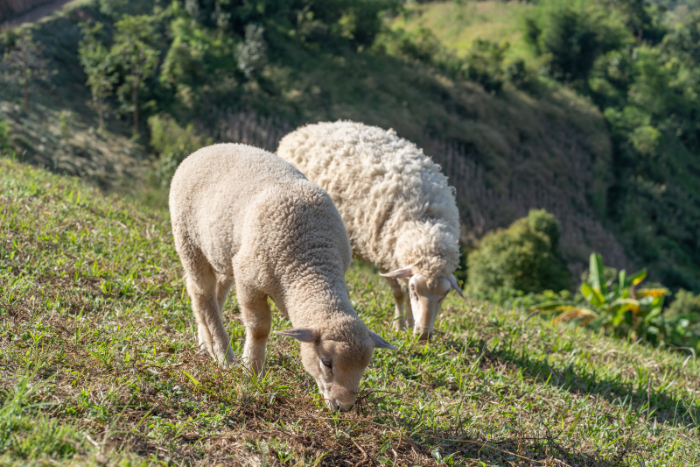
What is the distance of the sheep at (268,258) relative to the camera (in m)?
2.49

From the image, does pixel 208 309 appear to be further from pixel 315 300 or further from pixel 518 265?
pixel 518 265

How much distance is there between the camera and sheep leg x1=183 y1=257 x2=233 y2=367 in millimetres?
3250

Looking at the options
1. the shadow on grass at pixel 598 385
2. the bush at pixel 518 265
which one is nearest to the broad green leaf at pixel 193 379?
the shadow on grass at pixel 598 385

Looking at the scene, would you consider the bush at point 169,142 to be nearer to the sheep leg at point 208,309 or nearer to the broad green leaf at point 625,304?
the sheep leg at point 208,309

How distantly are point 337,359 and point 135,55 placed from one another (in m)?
12.9

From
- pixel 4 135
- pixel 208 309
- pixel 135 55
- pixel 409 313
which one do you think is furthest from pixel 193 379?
pixel 135 55

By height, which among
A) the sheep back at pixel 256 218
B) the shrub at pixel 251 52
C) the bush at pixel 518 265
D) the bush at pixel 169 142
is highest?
the sheep back at pixel 256 218

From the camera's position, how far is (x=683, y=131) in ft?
112

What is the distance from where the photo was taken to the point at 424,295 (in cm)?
410

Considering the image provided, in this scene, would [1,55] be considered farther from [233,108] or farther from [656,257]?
[656,257]

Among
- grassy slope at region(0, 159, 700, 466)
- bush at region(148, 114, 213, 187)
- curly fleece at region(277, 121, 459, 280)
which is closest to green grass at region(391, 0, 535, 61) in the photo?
bush at region(148, 114, 213, 187)

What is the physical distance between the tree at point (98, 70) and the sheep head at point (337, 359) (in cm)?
1253

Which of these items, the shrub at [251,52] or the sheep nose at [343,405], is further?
the shrub at [251,52]

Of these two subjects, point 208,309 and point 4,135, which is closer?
point 208,309
